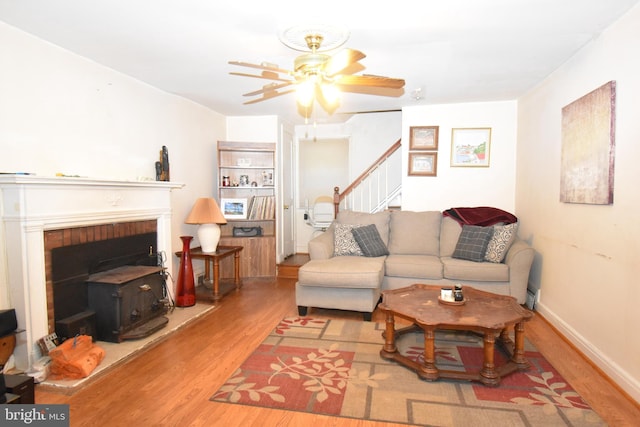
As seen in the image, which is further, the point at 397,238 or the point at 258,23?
the point at 397,238

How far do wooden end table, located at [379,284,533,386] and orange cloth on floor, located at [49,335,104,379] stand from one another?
1.96 m

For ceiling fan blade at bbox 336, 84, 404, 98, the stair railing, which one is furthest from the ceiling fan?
the stair railing

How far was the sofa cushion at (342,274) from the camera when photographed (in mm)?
3262

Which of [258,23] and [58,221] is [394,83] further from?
[58,221]

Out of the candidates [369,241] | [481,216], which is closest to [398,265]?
[369,241]

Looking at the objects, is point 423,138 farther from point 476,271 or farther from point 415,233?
point 476,271

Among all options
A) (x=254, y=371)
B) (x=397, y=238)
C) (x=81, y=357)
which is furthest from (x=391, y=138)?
(x=81, y=357)

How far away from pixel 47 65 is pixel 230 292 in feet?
9.04

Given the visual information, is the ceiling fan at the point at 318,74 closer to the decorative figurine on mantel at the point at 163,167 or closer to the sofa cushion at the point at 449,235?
the decorative figurine on mantel at the point at 163,167

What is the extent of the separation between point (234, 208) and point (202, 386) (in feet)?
9.84

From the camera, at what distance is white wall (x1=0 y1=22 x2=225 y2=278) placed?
2428 millimetres

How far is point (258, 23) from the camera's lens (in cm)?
236

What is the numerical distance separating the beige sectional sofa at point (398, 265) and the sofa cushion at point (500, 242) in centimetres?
2

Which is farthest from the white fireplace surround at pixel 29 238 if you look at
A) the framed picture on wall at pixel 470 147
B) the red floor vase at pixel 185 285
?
the framed picture on wall at pixel 470 147
